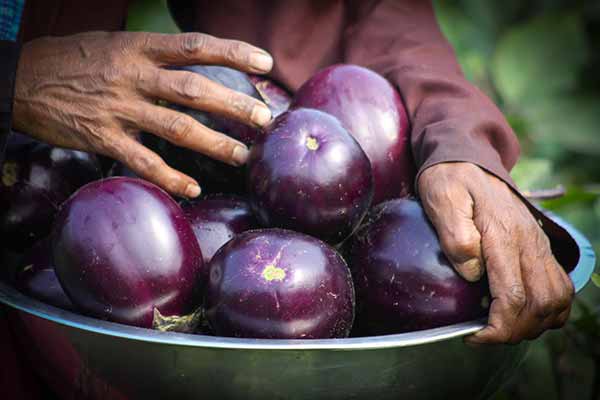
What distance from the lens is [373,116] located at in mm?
1329

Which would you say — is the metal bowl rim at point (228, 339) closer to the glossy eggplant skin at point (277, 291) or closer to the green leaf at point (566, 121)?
the glossy eggplant skin at point (277, 291)

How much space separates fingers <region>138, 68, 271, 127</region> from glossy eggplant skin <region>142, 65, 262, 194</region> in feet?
0.15

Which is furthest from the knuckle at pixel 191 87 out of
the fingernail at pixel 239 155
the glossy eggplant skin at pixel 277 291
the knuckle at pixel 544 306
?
the knuckle at pixel 544 306

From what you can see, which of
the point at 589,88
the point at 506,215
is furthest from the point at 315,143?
the point at 589,88

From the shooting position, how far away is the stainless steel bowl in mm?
881

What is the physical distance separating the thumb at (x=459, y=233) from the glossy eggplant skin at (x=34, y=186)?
679 mm

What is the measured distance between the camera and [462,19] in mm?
4477

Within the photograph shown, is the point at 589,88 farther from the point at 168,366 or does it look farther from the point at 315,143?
the point at 168,366

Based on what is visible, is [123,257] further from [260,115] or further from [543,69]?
[543,69]

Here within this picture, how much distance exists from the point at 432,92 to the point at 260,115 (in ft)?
1.33

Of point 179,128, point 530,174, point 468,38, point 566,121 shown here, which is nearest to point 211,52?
point 179,128

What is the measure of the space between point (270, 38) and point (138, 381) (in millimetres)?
1002

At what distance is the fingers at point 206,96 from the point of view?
1.22 m

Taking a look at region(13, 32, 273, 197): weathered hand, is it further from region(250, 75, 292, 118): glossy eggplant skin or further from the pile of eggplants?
region(250, 75, 292, 118): glossy eggplant skin
